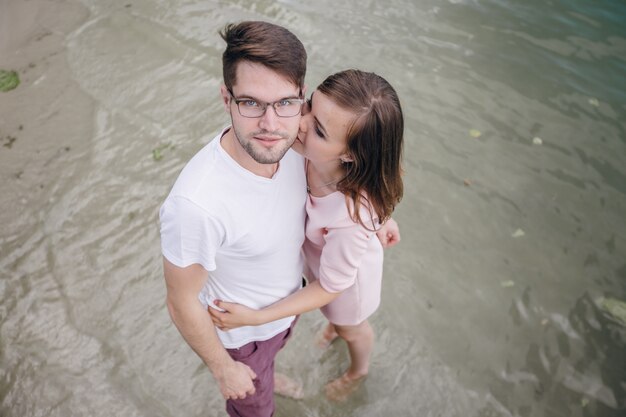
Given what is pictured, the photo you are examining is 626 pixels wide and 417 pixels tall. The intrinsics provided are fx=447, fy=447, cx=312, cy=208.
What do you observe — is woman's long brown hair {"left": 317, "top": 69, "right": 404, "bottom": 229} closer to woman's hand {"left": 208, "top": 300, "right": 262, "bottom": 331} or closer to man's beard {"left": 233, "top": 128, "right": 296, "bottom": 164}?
man's beard {"left": 233, "top": 128, "right": 296, "bottom": 164}

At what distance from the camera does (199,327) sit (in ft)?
5.96

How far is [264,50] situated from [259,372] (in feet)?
4.99

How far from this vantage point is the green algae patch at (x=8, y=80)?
492 cm

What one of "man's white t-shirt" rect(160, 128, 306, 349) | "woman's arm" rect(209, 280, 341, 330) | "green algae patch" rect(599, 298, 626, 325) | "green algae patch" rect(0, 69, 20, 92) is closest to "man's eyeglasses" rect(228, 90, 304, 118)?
"man's white t-shirt" rect(160, 128, 306, 349)

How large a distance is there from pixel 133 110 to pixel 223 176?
145 inches

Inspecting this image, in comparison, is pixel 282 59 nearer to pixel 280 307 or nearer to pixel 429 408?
pixel 280 307

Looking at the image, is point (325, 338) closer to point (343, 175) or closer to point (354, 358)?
point (354, 358)

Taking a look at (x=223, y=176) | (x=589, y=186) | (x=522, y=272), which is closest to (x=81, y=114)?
(x=223, y=176)

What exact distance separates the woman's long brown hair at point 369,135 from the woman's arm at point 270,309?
426mm

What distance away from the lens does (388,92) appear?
181 centimetres

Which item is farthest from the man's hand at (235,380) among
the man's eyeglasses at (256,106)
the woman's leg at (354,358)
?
the man's eyeglasses at (256,106)

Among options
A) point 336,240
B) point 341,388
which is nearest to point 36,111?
point 341,388

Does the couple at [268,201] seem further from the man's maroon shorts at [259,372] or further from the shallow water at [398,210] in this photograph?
the shallow water at [398,210]

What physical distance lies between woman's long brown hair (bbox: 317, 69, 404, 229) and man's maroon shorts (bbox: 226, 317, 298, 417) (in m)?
0.85
